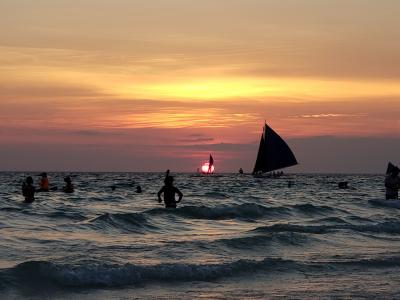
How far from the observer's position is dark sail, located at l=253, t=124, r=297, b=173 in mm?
88438

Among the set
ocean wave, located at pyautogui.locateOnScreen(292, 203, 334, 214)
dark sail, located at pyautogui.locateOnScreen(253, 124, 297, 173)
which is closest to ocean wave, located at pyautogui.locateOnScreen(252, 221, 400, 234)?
ocean wave, located at pyautogui.locateOnScreen(292, 203, 334, 214)

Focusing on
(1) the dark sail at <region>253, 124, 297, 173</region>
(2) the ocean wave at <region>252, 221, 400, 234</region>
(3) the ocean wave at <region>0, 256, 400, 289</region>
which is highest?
(1) the dark sail at <region>253, 124, 297, 173</region>

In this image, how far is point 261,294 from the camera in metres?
11.7

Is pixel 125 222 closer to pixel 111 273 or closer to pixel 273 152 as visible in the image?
pixel 111 273

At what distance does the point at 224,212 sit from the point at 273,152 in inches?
2364

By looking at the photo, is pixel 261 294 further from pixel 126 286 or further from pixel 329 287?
pixel 126 286

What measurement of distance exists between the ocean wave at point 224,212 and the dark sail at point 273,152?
186 ft

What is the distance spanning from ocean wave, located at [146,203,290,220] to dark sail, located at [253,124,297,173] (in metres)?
56.6

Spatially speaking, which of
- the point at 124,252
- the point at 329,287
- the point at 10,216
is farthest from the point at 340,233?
the point at 10,216

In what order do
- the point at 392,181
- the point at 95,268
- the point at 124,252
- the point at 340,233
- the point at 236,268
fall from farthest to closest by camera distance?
1. the point at 392,181
2. the point at 340,233
3. the point at 124,252
4. the point at 236,268
5. the point at 95,268

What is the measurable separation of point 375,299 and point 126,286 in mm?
4257

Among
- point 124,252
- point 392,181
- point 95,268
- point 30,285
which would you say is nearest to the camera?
point 30,285

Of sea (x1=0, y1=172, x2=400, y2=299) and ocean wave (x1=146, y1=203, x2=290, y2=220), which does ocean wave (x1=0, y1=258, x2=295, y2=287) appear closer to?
sea (x1=0, y1=172, x2=400, y2=299)

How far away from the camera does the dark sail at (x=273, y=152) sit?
88.4 metres
